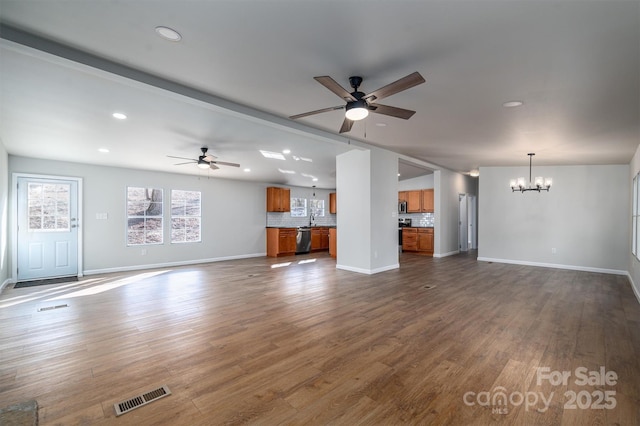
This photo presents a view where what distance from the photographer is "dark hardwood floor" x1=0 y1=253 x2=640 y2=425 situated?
1.89 metres

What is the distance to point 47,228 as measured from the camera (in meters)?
6.07

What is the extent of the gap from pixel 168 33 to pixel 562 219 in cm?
851

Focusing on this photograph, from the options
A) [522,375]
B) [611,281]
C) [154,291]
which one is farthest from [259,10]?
[611,281]

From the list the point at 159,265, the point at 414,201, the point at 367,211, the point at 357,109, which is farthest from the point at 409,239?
the point at 357,109

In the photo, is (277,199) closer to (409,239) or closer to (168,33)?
(409,239)

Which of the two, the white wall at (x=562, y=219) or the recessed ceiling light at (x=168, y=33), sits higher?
the recessed ceiling light at (x=168, y=33)

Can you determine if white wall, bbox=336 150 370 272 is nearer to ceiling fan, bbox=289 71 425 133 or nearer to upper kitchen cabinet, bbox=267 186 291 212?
ceiling fan, bbox=289 71 425 133

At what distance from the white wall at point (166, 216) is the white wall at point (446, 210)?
17.6 feet

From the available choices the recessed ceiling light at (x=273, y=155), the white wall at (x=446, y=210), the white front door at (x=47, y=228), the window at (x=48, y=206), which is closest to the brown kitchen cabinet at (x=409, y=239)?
the white wall at (x=446, y=210)

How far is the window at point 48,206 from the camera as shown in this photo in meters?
5.94

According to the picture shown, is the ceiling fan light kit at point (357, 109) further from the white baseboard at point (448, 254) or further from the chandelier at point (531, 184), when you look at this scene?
the white baseboard at point (448, 254)

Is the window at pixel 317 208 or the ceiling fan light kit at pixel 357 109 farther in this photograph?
the window at pixel 317 208

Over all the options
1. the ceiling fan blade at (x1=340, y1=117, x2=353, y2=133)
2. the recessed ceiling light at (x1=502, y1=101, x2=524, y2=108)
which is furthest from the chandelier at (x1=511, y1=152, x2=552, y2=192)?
the ceiling fan blade at (x1=340, y1=117, x2=353, y2=133)

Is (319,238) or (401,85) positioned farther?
(319,238)
